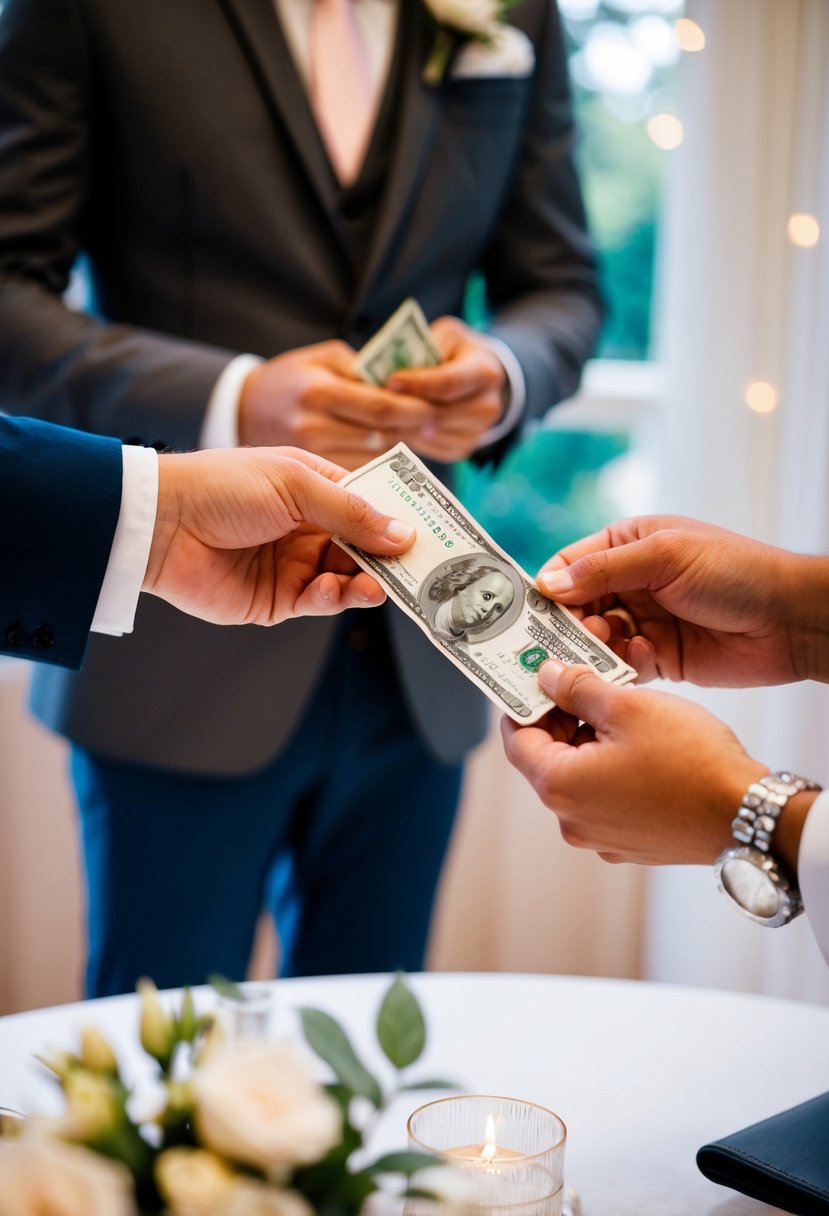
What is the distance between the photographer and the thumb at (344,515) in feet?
3.77

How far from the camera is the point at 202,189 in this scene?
57.5 inches

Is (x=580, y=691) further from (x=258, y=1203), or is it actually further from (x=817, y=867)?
(x=258, y=1203)

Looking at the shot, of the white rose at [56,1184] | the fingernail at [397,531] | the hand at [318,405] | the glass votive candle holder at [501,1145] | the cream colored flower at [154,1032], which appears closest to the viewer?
the white rose at [56,1184]

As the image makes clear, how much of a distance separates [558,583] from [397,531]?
0.17 m

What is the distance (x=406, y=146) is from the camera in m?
1.52

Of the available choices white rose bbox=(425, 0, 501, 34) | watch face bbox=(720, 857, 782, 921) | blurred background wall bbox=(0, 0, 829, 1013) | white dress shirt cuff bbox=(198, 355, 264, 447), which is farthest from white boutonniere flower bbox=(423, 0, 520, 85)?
watch face bbox=(720, 857, 782, 921)

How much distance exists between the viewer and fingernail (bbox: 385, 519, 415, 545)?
1.20 meters

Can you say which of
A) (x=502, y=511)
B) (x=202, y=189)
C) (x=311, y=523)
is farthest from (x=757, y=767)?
(x=502, y=511)

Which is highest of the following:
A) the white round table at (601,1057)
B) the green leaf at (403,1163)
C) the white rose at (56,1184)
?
the white rose at (56,1184)

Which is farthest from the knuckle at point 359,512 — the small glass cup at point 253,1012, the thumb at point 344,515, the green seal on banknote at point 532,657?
the small glass cup at point 253,1012

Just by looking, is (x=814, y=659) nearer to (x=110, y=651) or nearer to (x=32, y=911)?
(x=110, y=651)

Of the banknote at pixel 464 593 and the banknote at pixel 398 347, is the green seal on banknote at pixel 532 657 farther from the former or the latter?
the banknote at pixel 398 347

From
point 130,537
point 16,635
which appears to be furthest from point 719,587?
point 16,635

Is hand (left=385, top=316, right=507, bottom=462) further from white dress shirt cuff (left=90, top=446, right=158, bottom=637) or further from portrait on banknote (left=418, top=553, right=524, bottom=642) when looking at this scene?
white dress shirt cuff (left=90, top=446, right=158, bottom=637)
